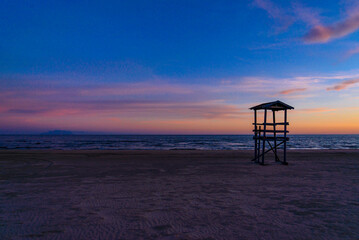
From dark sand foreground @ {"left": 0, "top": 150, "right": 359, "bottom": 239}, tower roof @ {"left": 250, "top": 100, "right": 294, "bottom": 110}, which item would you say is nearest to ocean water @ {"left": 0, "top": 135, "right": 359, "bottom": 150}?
tower roof @ {"left": 250, "top": 100, "right": 294, "bottom": 110}

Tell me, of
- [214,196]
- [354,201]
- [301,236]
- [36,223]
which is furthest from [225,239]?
[354,201]

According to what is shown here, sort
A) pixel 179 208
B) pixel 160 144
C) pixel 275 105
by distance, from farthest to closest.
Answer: pixel 160 144
pixel 275 105
pixel 179 208

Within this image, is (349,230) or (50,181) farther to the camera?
(50,181)

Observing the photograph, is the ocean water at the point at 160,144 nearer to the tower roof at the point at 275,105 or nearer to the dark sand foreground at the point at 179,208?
the tower roof at the point at 275,105

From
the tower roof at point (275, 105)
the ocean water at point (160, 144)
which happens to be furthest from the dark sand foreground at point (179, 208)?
the ocean water at point (160, 144)

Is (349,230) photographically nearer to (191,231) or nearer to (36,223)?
(191,231)

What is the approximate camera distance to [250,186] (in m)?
8.91

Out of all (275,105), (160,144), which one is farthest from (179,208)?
(160,144)

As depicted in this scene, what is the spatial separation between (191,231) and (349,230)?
3.06 metres

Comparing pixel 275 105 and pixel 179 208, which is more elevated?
pixel 275 105


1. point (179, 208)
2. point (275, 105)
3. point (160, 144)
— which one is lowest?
point (160, 144)

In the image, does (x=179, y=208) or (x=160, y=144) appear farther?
(x=160, y=144)

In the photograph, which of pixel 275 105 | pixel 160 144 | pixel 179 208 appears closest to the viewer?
pixel 179 208

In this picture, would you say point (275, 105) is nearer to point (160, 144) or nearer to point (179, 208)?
point (179, 208)
